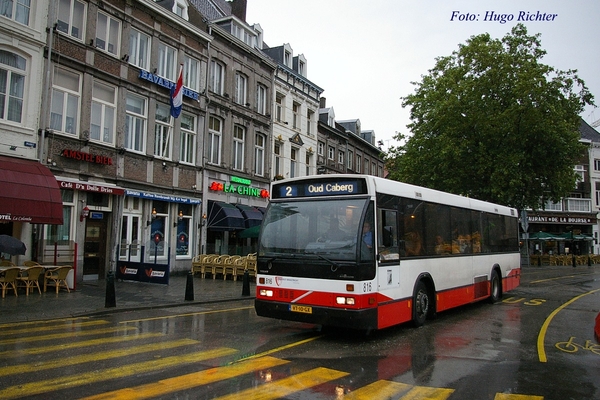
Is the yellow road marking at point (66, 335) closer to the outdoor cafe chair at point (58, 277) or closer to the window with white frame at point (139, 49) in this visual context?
the outdoor cafe chair at point (58, 277)

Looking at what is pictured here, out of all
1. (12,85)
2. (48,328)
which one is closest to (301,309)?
(48,328)

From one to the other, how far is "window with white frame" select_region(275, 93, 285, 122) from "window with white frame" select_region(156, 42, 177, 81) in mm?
9529

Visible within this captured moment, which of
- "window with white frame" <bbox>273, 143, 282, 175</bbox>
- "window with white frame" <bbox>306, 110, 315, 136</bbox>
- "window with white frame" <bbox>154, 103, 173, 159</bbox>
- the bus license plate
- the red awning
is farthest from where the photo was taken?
"window with white frame" <bbox>306, 110, 315, 136</bbox>

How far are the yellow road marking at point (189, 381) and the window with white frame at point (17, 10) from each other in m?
15.1

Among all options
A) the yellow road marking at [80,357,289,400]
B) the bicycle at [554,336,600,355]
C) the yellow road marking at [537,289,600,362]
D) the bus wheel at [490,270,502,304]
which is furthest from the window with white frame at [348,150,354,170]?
the yellow road marking at [80,357,289,400]

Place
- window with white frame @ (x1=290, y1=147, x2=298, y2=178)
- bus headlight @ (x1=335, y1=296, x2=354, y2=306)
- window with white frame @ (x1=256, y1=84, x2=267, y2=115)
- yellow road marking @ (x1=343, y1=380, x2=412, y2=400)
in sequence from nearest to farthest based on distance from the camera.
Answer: yellow road marking @ (x1=343, y1=380, x2=412, y2=400), bus headlight @ (x1=335, y1=296, x2=354, y2=306), window with white frame @ (x1=256, y1=84, x2=267, y2=115), window with white frame @ (x1=290, y1=147, x2=298, y2=178)

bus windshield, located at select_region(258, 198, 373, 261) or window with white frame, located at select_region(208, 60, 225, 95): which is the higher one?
window with white frame, located at select_region(208, 60, 225, 95)

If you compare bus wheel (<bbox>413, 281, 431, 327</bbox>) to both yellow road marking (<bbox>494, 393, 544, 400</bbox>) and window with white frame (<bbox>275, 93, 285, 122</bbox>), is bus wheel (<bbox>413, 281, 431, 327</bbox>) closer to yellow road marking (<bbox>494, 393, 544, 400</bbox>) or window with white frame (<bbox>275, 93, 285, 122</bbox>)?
yellow road marking (<bbox>494, 393, 544, 400</bbox>)

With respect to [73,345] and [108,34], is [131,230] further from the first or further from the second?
[73,345]

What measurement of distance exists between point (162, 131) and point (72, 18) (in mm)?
6026

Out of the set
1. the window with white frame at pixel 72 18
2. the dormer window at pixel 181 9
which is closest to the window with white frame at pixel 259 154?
the dormer window at pixel 181 9

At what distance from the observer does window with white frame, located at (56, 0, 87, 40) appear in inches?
687

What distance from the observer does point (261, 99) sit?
2945 centimetres

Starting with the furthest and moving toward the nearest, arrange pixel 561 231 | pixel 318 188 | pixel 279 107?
1. pixel 561 231
2. pixel 279 107
3. pixel 318 188
